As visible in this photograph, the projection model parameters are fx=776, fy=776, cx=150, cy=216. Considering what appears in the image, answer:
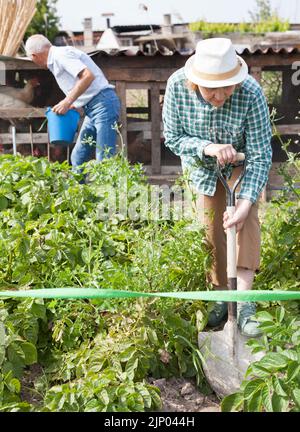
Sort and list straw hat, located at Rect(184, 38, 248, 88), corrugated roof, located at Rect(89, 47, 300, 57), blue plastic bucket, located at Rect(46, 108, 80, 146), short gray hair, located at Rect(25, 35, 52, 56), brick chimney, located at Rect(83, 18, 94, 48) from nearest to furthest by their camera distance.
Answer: straw hat, located at Rect(184, 38, 248, 88)
short gray hair, located at Rect(25, 35, 52, 56)
blue plastic bucket, located at Rect(46, 108, 80, 146)
corrugated roof, located at Rect(89, 47, 300, 57)
brick chimney, located at Rect(83, 18, 94, 48)

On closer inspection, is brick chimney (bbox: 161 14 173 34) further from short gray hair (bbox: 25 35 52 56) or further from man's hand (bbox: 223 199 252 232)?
man's hand (bbox: 223 199 252 232)

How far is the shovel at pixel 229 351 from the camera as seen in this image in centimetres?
356

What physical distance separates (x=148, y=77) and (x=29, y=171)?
4.67 m

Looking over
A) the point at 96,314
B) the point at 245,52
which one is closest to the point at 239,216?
the point at 96,314

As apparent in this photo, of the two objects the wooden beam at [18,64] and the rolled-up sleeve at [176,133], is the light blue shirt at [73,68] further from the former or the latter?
the rolled-up sleeve at [176,133]

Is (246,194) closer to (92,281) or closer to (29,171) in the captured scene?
(92,281)

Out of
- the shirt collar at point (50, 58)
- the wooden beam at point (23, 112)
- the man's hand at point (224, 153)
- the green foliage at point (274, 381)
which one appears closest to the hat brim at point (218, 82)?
the man's hand at point (224, 153)

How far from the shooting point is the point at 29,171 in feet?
16.8

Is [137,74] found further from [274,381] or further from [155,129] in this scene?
[274,381]

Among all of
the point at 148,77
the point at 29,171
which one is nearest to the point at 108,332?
the point at 29,171

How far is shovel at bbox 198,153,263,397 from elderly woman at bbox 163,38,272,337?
0.08 m

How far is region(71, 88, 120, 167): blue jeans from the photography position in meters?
7.21

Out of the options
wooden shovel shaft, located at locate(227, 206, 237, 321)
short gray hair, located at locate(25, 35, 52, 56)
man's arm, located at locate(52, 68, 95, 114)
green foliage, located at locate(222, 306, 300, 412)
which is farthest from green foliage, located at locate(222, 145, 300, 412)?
short gray hair, located at locate(25, 35, 52, 56)

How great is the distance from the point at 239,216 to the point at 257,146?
1.36 ft
